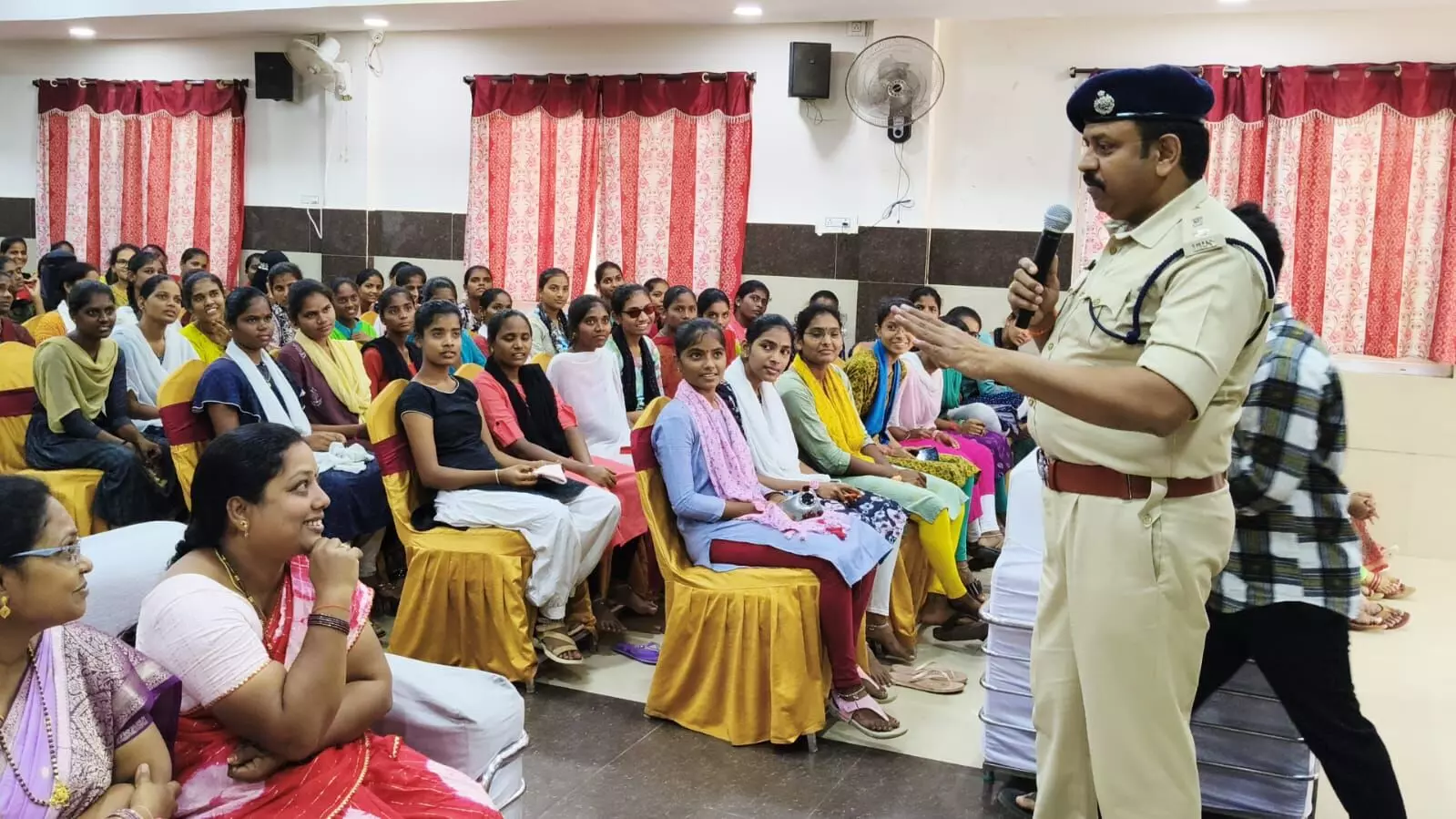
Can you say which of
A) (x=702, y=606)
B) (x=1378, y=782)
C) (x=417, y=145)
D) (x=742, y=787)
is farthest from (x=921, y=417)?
(x=417, y=145)

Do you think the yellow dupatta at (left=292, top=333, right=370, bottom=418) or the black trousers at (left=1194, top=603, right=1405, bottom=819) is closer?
the black trousers at (left=1194, top=603, right=1405, bottom=819)

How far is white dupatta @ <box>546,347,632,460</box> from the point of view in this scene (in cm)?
484

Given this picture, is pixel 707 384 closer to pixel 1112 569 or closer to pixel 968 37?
pixel 1112 569

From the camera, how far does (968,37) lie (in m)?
7.20

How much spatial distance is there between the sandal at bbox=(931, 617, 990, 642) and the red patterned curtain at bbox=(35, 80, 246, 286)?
6.74 m

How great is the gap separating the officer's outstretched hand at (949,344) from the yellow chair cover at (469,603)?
6.90 feet

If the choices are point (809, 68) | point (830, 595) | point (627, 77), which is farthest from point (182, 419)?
point (627, 77)

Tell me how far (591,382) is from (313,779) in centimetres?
321

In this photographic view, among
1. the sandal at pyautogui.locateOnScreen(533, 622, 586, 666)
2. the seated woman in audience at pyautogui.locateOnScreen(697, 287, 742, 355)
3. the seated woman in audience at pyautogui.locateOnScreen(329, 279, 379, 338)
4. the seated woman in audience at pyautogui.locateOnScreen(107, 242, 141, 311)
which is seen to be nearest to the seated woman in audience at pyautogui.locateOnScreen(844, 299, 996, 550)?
the seated woman in audience at pyautogui.locateOnScreen(697, 287, 742, 355)

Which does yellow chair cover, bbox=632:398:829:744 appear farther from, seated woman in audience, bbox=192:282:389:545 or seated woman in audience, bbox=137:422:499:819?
seated woman in audience, bbox=137:422:499:819

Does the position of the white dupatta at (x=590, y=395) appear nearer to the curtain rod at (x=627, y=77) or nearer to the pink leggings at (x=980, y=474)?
the pink leggings at (x=980, y=474)

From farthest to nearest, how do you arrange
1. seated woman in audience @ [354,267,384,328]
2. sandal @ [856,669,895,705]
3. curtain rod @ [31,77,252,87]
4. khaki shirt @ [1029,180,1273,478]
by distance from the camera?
curtain rod @ [31,77,252,87] < seated woman in audience @ [354,267,384,328] < sandal @ [856,669,895,705] < khaki shirt @ [1029,180,1273,478]

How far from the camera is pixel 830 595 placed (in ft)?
10.7

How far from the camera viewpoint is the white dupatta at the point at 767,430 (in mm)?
3955
